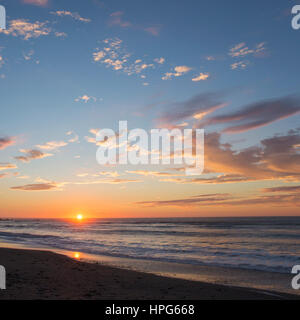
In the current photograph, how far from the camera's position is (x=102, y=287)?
37.6ft

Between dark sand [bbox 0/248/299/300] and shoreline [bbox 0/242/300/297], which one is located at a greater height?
dark sand [bbox 0/248/299/300]

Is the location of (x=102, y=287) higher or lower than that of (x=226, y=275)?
higher

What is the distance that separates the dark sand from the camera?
9.98 meters

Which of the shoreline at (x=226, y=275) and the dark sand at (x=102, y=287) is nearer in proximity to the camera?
the dark sand at (x=102, y=287)

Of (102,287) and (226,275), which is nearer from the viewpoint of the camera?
(102,287)

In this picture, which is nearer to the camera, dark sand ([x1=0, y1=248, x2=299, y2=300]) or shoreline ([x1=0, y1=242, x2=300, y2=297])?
dark sand ([x1=0, y1=248, x2=299, y2=300])

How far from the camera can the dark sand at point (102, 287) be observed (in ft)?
32.7

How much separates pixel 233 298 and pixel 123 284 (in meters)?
4.80

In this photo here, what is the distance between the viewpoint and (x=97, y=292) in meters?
10.5

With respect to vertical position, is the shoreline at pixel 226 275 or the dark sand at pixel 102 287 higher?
the dark sand at pixel 102 287
